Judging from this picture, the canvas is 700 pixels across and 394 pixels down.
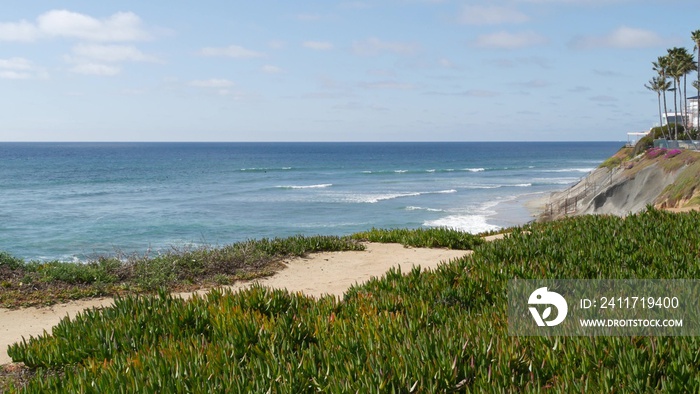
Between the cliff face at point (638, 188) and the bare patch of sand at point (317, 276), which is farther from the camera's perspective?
the cliff face at point (638, 188)

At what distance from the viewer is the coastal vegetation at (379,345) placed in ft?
16.5

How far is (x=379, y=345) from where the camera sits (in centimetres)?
577

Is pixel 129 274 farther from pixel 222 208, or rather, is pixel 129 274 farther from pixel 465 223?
pixel 222 208

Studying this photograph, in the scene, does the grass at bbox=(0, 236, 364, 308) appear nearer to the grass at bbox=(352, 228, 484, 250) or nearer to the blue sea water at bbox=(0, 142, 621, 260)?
the grass at bbox=(352, 228, 484, 250)

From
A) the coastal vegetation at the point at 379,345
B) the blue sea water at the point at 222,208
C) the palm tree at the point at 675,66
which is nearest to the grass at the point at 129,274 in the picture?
the coastal vegetation at the point at 379,345

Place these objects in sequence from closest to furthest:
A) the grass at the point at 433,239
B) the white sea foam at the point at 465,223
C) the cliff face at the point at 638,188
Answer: the grass at the point at 433,239 < the cliff face at the point at 638,188 < the white sea foam at the point at 465,223

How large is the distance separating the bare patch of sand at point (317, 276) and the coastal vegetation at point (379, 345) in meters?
1.05

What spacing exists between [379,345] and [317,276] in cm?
Answer: 765

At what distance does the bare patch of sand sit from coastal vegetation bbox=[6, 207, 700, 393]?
1047 mm

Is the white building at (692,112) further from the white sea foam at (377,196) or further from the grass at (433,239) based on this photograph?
the grass at (433,239)

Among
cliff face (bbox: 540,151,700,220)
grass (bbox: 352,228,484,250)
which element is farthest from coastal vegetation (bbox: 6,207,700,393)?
cliff face (bbox: 540,151,700,220)

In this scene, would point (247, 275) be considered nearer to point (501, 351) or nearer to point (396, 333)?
point (396, 333)

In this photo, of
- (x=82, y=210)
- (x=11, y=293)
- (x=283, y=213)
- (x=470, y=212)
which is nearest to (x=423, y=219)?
(x=470, y=212)

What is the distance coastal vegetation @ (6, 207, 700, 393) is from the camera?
502 cm
